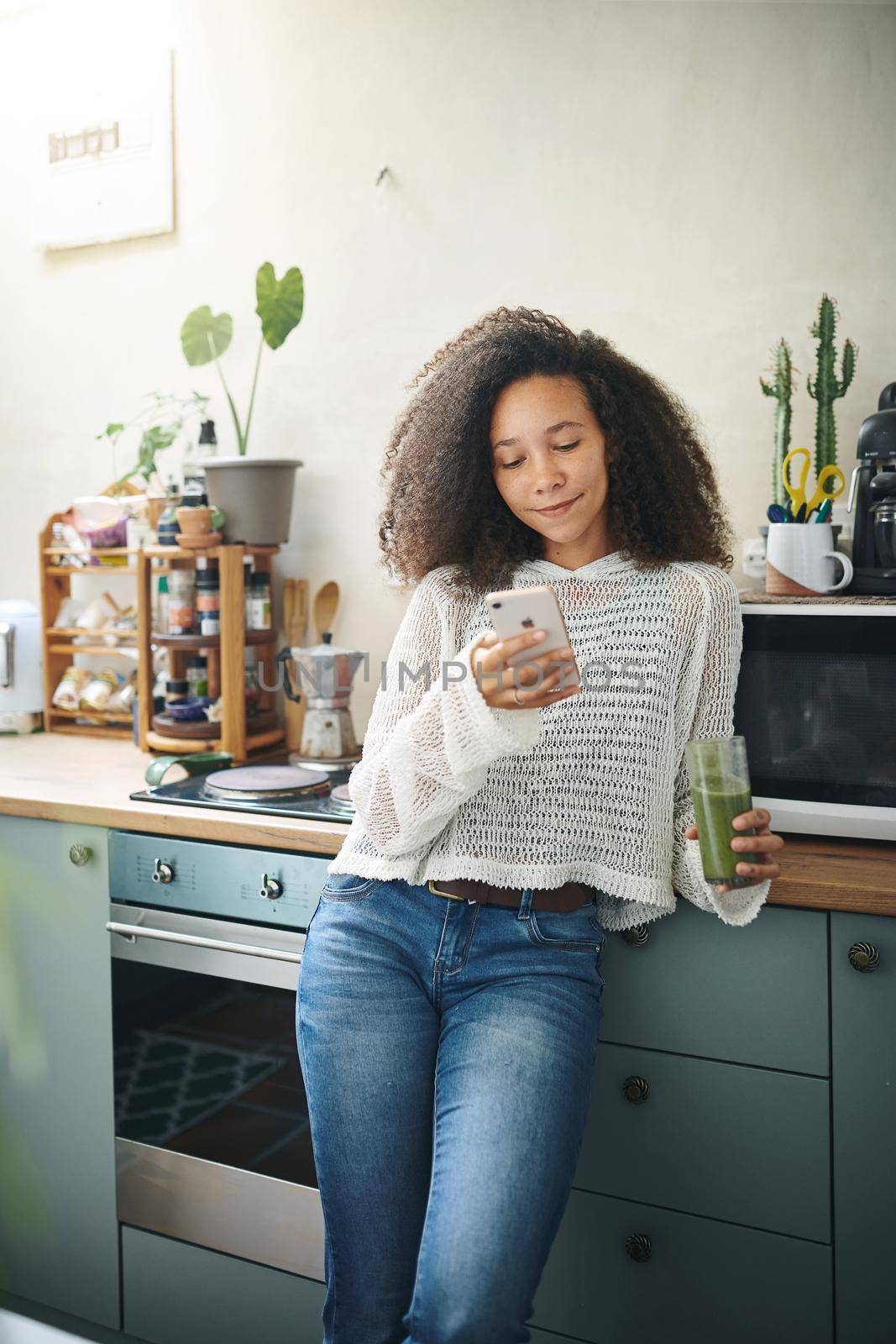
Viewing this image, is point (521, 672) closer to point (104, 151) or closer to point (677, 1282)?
point (677, 1282)

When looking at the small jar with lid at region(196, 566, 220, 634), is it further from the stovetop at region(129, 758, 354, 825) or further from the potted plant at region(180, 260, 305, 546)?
the stovetop at region(129, 758, 354, 825)

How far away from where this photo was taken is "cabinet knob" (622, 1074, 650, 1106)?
1.33 meters

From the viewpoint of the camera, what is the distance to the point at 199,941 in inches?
61.7

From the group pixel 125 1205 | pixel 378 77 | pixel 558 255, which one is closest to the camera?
pixel 125 1205

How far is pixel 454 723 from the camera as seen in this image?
1.10 m

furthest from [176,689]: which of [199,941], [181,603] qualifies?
[199,941]

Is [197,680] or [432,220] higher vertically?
[432,220]

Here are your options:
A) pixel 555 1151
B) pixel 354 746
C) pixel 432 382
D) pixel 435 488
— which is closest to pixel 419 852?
pixel 555 1151

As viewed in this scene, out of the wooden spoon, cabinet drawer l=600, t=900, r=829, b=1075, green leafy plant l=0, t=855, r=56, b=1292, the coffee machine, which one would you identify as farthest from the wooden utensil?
the coffee machine

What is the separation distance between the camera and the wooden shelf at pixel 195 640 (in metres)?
2.00

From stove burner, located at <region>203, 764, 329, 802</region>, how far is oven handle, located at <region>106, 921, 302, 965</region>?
216mm

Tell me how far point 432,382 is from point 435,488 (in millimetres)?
146

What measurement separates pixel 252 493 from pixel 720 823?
3.90 ft

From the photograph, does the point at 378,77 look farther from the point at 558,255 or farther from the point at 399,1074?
the point at 399,1074
